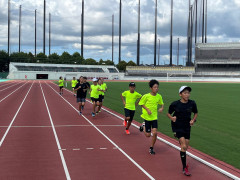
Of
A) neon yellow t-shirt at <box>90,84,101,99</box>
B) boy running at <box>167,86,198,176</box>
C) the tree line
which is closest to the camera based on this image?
boy running at <box>167,86,198,176</box>

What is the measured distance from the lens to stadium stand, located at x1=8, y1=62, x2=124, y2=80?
8321cm

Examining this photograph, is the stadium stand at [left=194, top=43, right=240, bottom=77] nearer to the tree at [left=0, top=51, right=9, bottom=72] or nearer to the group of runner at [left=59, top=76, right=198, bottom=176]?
the tree at [left=0, top=51, right=9, bottom=72]

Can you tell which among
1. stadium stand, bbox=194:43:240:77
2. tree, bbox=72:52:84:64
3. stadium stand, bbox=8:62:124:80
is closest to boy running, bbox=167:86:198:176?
stadium stand, bbox=8:62:124:80

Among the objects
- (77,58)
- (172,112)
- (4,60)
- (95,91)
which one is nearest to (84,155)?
(172,112)

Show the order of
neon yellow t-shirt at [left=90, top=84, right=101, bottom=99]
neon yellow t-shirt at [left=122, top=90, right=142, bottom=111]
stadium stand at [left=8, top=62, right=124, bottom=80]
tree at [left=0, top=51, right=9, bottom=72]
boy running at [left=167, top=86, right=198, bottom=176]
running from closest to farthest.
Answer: boy running at [left=167, top=86, right=198, bottom=176] → neon yellow t-shirt at [left=122, top=90, right=142, bottom=111] → neon yellow t-shirt at [left=90, top=84, right=101, bottom=99] → stadium stand at [left=8, top=62, right=124, bottom=80] → tree at [left=0, top=51, right=9, bottom=72]

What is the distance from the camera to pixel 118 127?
1210 centimetres

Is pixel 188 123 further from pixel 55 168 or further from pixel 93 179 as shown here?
pixel 55 168

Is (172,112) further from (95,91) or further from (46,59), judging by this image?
(46,59)

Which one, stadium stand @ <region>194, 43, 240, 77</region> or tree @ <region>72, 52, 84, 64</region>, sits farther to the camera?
tree @ <region>72, 52, 84, 64</region>

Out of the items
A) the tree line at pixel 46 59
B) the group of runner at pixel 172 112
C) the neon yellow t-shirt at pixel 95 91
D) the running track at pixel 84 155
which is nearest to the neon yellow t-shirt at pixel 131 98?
the group of runner at pixel 172 112

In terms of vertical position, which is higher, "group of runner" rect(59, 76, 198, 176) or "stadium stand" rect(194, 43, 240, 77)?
"stadium stand" rect(194, 43, 240, 77)

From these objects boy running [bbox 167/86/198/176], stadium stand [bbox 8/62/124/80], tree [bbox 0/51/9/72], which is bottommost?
boy running [bbox 167/86/198/176]

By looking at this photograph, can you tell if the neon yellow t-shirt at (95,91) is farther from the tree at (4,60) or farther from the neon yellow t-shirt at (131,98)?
the tree at (4,60)

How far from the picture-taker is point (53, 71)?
9006 cm
